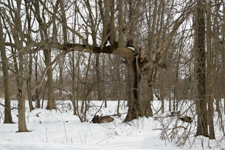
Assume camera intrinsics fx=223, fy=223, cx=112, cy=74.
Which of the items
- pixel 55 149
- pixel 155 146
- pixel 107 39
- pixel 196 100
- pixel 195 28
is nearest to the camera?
pixel 55 149

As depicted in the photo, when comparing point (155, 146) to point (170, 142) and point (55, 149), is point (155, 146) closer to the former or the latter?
point (170, 142)

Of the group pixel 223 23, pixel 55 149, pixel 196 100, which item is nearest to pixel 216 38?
pixel 223 23

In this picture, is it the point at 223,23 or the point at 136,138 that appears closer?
the point at 223,23

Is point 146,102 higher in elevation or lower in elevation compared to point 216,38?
lower

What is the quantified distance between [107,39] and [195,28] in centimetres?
429

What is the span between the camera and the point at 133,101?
9.62 meters

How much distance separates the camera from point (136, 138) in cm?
621

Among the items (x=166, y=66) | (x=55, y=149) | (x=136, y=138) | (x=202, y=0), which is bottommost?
(x=136, y=138)

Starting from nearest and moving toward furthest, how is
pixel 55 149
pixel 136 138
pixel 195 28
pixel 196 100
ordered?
1. pixel 55 149
2. pixel 196 100
3. pixel 195 28
4. pixel 136 138

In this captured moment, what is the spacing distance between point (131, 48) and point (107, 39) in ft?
3.63

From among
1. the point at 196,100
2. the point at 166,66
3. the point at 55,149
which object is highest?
the point at 166,66

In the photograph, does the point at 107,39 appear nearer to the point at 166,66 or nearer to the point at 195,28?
the point at 166,66

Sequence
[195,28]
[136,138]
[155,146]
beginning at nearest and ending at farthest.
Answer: [155,146], [195,28], [136,138]

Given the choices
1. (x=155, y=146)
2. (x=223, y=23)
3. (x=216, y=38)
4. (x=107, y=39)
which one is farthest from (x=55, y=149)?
(x=107, y=39)
